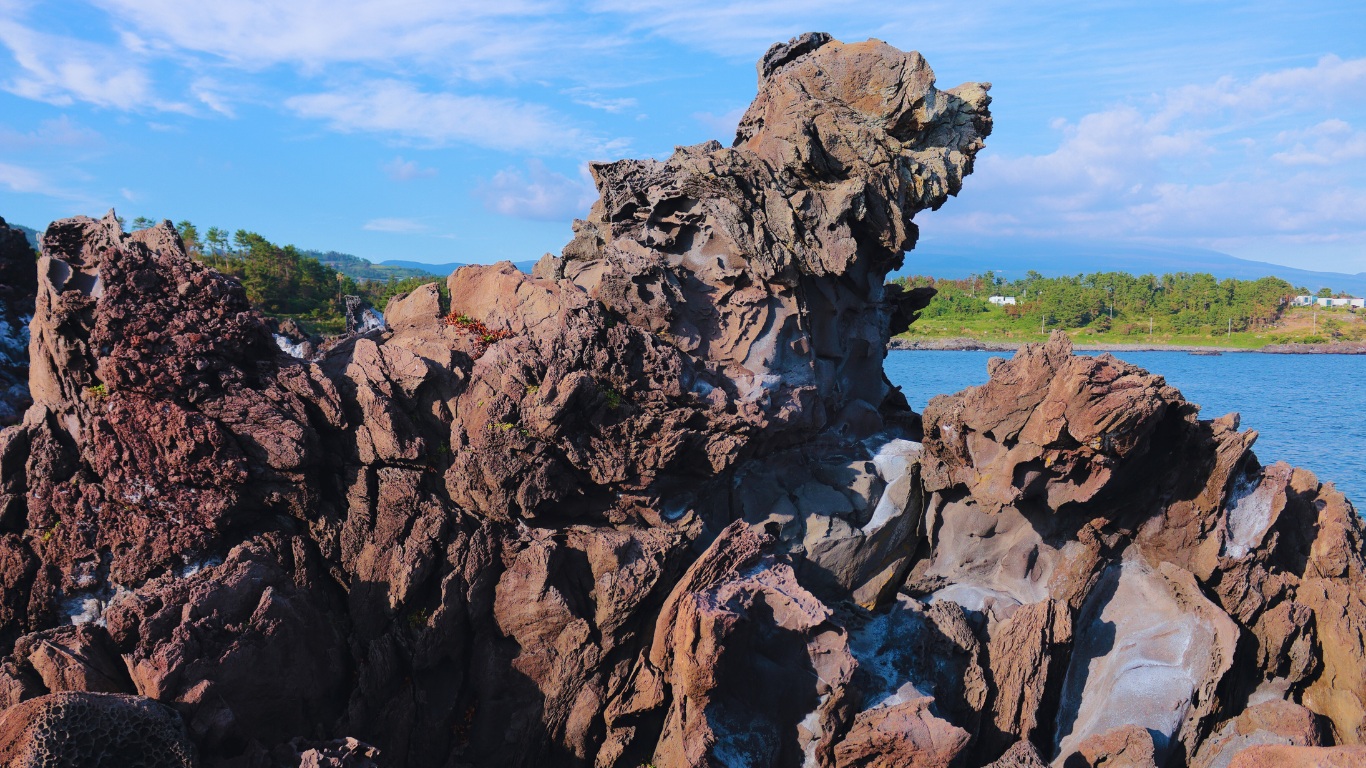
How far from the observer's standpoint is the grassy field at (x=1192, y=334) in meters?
106

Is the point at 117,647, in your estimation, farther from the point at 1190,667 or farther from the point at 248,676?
the point at 1190,667

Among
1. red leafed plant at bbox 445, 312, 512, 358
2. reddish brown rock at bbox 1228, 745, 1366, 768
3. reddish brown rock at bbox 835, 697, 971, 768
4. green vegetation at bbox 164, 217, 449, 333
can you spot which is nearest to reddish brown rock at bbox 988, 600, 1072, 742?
reddish brown rock at bbox 835, 697, 971, 768

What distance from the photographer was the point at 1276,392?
61781 mm

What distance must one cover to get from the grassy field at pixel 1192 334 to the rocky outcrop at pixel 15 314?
10319 cm

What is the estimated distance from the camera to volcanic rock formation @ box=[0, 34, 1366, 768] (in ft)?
34.3

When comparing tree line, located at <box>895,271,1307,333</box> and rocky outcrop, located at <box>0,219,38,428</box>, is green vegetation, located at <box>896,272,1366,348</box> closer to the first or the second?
tree line, located at <box>895,271,1307,333</box>

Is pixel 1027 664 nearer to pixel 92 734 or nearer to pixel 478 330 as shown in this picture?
pixel 478 330

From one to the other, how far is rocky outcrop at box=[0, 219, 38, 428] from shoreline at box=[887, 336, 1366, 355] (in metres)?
90.0

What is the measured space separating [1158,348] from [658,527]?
108 m

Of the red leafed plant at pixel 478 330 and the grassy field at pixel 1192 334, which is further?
the grassy field at pixel 1192 334

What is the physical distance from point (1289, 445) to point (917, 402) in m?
19.0

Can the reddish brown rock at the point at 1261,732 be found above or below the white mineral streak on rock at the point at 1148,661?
below

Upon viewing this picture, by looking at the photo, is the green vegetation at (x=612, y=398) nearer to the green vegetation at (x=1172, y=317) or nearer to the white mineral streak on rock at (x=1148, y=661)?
the white mineral streak on rock at (x=1148, y=661)

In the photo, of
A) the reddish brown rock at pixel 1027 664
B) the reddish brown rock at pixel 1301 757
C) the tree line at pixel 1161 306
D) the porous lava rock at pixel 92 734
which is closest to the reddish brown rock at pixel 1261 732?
the reddish brown rock at pixel 1027 664
